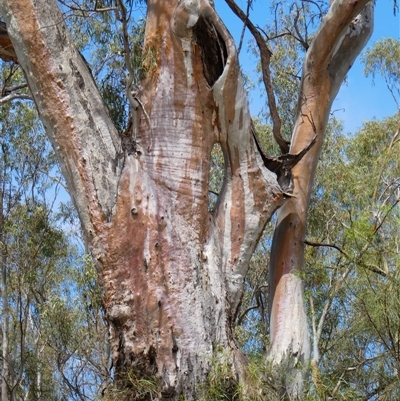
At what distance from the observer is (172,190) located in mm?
4016

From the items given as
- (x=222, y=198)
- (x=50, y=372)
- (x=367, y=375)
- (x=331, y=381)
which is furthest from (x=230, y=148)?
(x=50, y=372)

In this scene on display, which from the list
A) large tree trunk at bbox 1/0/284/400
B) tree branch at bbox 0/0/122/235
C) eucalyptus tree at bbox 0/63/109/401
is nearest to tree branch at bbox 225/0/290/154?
large tree trunk at bbox 1/0/284/400

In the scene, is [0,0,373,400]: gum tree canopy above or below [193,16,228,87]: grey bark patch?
below

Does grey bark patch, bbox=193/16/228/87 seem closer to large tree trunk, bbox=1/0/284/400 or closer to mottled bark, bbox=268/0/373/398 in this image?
large tree trunk, bbox=1/0/284/400

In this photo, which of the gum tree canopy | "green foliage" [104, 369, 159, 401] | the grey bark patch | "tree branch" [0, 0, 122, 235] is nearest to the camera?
"green foliage" [104, 369, 159, 401]

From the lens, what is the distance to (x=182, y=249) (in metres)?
3.90

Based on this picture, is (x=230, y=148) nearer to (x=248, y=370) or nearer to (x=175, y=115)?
(x=175, y=115)

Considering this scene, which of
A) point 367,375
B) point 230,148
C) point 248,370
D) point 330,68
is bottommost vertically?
point 248,370

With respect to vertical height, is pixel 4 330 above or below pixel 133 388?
above

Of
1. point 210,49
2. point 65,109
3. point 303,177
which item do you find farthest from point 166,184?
point 303,177

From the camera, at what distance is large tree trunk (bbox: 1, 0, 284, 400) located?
3.77 meters

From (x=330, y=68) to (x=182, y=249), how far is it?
6.33 feet

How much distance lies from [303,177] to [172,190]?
1180mm

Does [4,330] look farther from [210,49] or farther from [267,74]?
[210,49]
